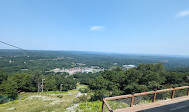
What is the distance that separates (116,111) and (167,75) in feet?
82.2

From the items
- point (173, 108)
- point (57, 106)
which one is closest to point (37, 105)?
point (57, 106)

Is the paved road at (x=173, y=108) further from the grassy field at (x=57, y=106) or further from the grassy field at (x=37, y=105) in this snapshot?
the grassy field at (x=37, y=105)

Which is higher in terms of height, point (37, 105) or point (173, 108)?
point (173, 108)

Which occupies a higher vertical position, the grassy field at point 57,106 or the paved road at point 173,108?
the paved road at point 173,108

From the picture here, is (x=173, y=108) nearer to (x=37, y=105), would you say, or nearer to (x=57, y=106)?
(x=57, y=106)

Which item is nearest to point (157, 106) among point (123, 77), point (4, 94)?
point (123, 77)

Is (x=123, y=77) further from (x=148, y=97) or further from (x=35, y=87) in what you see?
(x=35, y=87)

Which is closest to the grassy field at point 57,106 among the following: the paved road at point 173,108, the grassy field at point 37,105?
the grassy field at point 37,105

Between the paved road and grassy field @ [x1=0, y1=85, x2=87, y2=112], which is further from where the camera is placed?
grassy field @ [x1=0, y1=85, x2=87, y2=112]

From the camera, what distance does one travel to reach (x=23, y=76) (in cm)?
2888

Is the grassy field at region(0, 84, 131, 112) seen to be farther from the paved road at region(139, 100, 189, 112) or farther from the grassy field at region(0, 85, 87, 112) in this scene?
the paved road at region(139, 100, 189, 112)

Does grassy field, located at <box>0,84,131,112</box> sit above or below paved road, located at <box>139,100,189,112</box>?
below

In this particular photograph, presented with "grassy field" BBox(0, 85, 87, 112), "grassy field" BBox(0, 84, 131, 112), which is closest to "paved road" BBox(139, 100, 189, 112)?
"grassy field" BBox(0, 84, 131, 112)

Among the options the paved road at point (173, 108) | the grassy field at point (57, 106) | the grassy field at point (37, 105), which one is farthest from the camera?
the grassy field at point (37, 105)
